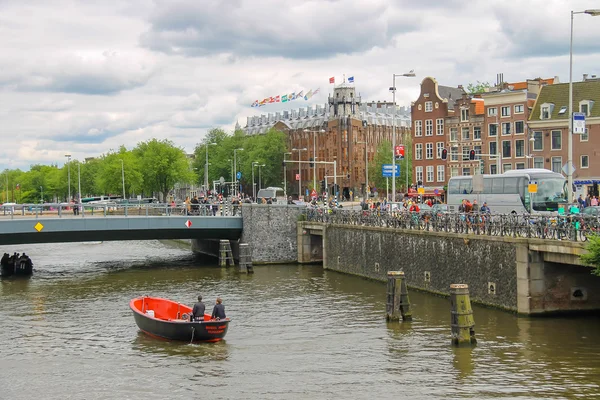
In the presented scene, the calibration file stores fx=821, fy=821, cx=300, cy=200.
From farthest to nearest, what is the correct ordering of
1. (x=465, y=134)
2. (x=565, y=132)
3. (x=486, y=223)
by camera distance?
(x=465, y=134), (x=565, y=132), (x=486, y=223)

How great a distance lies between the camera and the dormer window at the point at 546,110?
78.2 meters

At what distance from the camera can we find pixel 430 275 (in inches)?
1690

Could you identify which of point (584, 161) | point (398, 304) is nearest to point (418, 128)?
point (584, 161)

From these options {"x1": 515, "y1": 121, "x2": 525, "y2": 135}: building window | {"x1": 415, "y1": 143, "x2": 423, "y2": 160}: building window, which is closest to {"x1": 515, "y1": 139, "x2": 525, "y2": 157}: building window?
{"x1": 515, "y1": 121, "x2": 525, "y2": 135}: building window

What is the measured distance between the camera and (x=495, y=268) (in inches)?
1448

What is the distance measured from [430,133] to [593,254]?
223ft

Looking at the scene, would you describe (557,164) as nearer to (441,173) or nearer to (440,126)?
(440,126)

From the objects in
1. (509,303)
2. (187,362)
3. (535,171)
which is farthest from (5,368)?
(535,171)

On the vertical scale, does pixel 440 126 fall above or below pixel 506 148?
above

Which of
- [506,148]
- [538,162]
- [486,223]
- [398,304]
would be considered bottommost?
[398,304]

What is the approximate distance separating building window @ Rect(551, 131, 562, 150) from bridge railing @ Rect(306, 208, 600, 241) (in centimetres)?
2982

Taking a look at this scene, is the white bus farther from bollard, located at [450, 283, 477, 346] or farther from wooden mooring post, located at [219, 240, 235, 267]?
bollard, located at [450, 283, 477, 346]

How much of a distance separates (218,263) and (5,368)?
36534 mm

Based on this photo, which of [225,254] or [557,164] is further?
[557,164]
